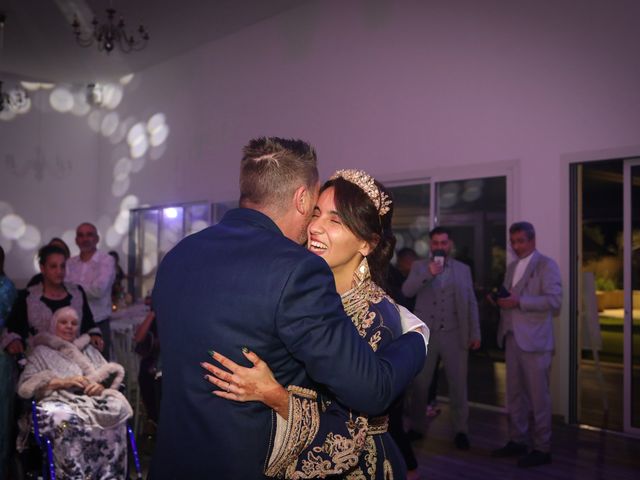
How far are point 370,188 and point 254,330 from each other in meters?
0.67

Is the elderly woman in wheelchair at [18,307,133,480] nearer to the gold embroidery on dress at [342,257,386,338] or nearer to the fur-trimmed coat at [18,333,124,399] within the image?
the fur-trimmed coat at [18,333,124,399]

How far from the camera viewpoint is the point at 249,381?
1348 mm

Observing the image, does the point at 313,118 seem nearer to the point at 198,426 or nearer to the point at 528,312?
the point at 528,312

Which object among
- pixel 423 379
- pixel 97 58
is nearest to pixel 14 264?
pixel 97 58

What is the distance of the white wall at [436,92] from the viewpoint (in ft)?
17.7

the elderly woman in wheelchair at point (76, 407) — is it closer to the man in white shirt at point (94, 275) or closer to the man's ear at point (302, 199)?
the man in white shirt at point (94, 275)

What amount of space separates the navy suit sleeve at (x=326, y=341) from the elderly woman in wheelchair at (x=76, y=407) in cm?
267

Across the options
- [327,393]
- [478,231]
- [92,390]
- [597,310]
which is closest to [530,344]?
[597,310]

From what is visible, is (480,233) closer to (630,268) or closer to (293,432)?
(630,268)

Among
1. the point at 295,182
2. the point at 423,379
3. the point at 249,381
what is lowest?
the point at 423,379

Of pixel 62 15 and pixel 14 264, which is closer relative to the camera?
pixel 62 15

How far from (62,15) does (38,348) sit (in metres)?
5.80

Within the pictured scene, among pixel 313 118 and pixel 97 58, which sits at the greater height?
pixel 97 58

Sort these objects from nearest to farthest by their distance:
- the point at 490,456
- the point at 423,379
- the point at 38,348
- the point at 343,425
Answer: the point at 343,425 < the point at 38,348 < the point at 490,456 < the point at 423,379
